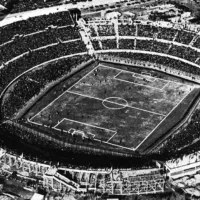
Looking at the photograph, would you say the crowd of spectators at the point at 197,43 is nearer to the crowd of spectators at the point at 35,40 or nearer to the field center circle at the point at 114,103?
the field center circle at the point at 114,103

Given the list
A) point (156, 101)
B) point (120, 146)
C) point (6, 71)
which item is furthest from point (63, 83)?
point (120, 146)

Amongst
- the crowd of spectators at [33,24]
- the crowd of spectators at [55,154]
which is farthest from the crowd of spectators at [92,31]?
the crowd of spectators at [55,154]

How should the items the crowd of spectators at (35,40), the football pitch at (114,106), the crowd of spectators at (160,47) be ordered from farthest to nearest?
the crowd of spectators at (160,47)
the crowd of spectators at (35,40)
the football pitch at (114,106)

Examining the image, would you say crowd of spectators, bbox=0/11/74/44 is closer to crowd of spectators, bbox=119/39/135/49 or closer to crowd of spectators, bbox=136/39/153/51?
crowd of spectators, bbox=119/39/135/49

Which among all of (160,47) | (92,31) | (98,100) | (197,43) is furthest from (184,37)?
(98,100)

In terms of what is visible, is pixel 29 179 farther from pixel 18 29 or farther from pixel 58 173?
pixel 18 29

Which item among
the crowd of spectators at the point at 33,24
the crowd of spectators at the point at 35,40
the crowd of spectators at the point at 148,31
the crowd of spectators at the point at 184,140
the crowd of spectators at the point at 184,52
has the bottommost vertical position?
the crowd of spectators at the point at 184,52
